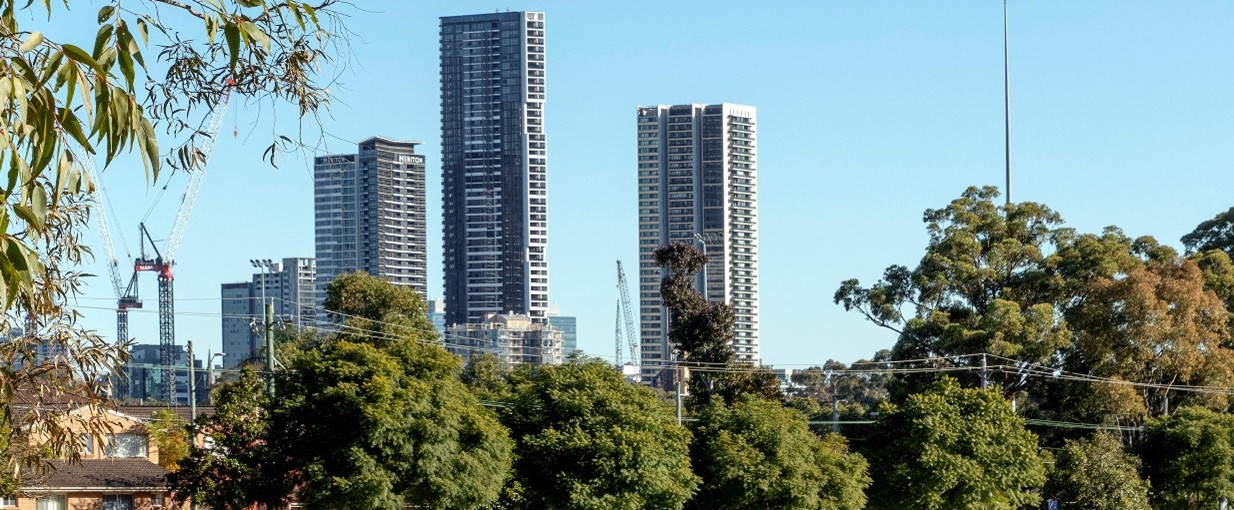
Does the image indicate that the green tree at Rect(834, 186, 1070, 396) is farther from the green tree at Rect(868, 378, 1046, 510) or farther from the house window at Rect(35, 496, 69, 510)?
the house window at Rect(35, 496, 69, 510)

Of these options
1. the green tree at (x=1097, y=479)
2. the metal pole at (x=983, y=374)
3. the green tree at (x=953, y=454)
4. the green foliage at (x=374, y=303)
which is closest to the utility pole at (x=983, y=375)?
the metal pole at (x=983, y=374)

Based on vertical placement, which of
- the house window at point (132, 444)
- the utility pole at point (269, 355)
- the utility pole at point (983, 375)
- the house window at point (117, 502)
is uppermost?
the utility pole at point (269, 355)

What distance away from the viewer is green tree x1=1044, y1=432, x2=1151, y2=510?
52344 millimetres

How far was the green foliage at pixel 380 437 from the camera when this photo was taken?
40.2 metres

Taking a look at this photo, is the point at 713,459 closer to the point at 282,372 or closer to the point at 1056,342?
the point at 282,372

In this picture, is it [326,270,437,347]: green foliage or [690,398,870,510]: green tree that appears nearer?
[690,398,870,510]: green tree

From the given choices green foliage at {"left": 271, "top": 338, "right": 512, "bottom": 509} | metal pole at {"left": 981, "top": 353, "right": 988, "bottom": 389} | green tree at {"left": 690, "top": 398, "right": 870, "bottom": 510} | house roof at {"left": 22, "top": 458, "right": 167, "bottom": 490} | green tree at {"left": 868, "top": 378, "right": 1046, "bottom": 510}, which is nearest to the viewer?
green foliage at {"left": 271, "top": 338, "right": 512, "bottom": 509}

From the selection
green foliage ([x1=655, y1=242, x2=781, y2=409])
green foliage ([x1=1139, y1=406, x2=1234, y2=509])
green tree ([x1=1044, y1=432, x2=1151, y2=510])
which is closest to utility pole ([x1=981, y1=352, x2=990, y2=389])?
green tree ([x1=1044, y1=432, x2=1151, y2=510])

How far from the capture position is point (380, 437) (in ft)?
133

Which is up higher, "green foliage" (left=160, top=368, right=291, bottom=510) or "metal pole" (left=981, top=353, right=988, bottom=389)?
"metal pole" (left=981, top=353, right=988, bottom=389)

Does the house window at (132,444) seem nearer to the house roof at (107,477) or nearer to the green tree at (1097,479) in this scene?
the house roof at (107,477)

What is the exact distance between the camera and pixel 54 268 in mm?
12367

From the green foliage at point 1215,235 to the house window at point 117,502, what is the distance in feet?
155

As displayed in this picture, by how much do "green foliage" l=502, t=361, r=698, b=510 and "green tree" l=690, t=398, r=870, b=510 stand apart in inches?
45.0
